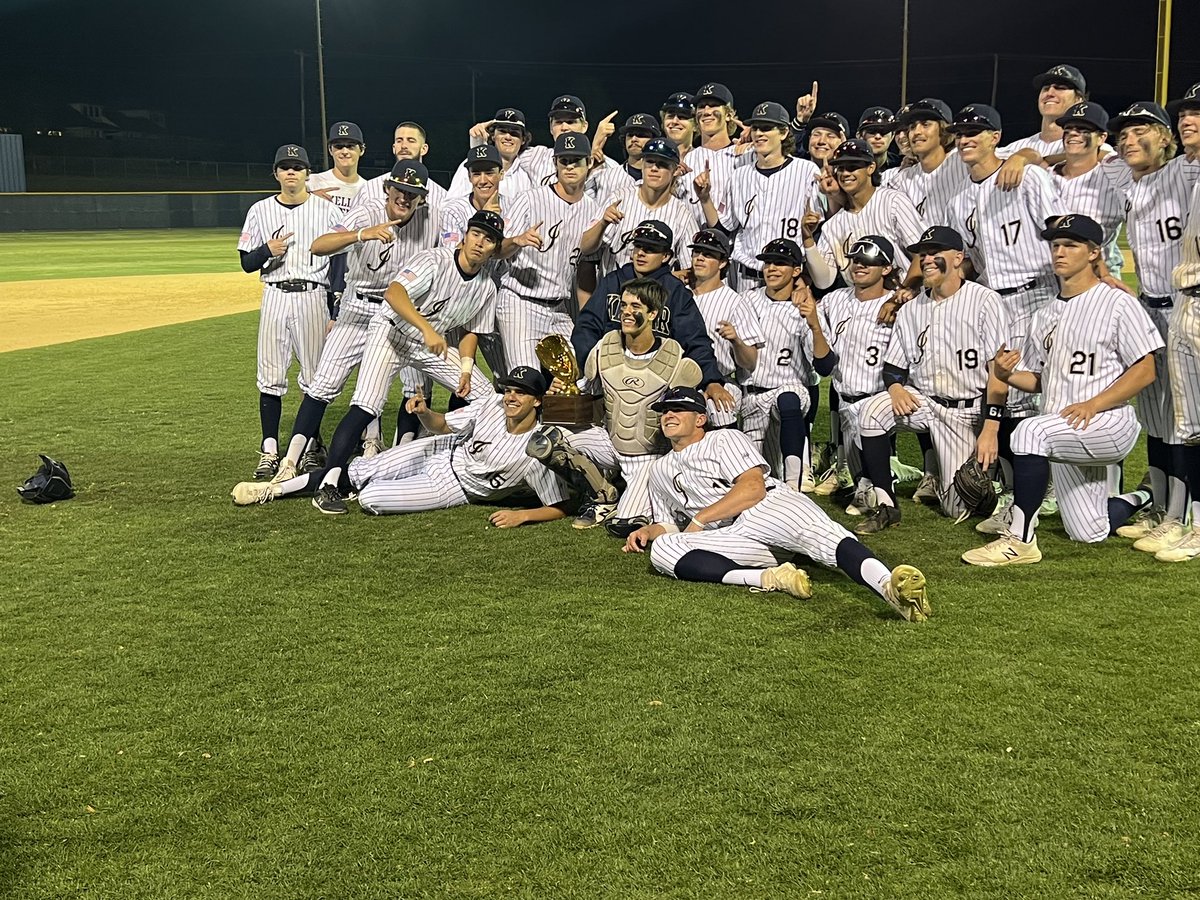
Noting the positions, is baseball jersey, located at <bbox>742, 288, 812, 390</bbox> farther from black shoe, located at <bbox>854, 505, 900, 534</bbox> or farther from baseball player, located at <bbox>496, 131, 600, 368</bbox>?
baseball player, located at <bbox>496, 131, 600, 368</bbox>

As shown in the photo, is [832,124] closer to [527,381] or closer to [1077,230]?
[1077,230]

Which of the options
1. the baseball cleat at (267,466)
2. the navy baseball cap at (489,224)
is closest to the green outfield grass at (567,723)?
the baseball cleat at (267,466)

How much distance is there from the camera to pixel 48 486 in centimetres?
691

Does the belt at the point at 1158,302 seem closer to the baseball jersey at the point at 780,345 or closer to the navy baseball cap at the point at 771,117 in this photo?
the baseball jersey at the point at 780,345

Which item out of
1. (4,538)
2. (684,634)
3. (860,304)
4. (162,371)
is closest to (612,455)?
(860,304)

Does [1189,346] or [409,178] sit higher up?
[409,178]

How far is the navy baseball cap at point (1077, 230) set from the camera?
563 centimetres

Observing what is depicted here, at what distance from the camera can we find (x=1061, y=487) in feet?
19.9

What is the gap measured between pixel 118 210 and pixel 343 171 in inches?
1192

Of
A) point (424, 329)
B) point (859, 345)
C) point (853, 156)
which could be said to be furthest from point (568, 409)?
point (853, 156)

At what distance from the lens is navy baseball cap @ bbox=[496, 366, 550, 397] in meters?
6.47

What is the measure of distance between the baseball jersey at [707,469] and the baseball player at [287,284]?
302 cm

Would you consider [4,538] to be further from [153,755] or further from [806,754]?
[806,754]

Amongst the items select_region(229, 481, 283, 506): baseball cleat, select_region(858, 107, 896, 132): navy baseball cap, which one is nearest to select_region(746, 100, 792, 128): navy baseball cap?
select_region(858, 107, 896, 132): navy baseball cap
